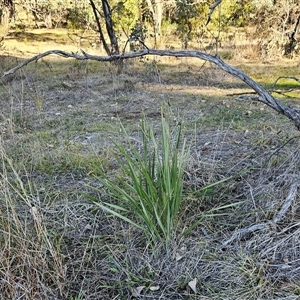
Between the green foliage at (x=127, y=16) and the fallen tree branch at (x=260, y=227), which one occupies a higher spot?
the green foliage at (x=127, y=16)

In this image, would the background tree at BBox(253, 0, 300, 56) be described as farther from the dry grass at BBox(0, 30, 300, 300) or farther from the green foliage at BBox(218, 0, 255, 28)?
the dry grass at BBox(0, 30, 300, 300)

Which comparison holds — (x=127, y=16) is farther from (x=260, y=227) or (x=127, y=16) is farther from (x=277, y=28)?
(x=260, y=227)

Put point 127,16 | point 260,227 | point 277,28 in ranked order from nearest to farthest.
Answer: point 260,227 < point 277,28 < point 127,16

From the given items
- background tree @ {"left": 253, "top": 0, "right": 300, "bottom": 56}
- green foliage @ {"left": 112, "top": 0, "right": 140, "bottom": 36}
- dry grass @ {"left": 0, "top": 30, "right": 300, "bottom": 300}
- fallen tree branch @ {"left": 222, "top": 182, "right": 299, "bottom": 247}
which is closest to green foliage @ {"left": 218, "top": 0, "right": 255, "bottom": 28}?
background tree @ {"left": 253, "top": 0, "right": 300, "bottom": 56}

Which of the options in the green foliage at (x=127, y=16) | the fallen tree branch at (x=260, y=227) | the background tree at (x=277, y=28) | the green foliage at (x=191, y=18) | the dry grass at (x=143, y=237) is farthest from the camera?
the green foliage at (x=127, y=16)

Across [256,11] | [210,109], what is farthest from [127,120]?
[256,11]

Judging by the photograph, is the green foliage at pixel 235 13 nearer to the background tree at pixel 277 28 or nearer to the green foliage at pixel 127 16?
the background tree at pixel 277 28

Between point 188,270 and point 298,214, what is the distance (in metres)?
0.70

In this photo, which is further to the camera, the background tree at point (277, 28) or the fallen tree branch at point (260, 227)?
the background tree at point (277, 28)

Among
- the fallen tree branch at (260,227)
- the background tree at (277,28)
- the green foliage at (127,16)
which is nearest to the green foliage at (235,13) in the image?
the background tree at (277,28)

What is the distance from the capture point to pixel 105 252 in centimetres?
186

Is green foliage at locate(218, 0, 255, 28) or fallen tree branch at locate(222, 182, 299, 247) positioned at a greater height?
green foliage at locate(218, 0, 255, 28)

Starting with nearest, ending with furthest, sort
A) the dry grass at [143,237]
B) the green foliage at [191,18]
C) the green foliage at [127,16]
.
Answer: the dry grass at [143,237] < the green foliage at [191,18] < the green foliage at [127,16]

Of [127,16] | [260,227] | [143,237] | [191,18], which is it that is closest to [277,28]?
[191,18]
